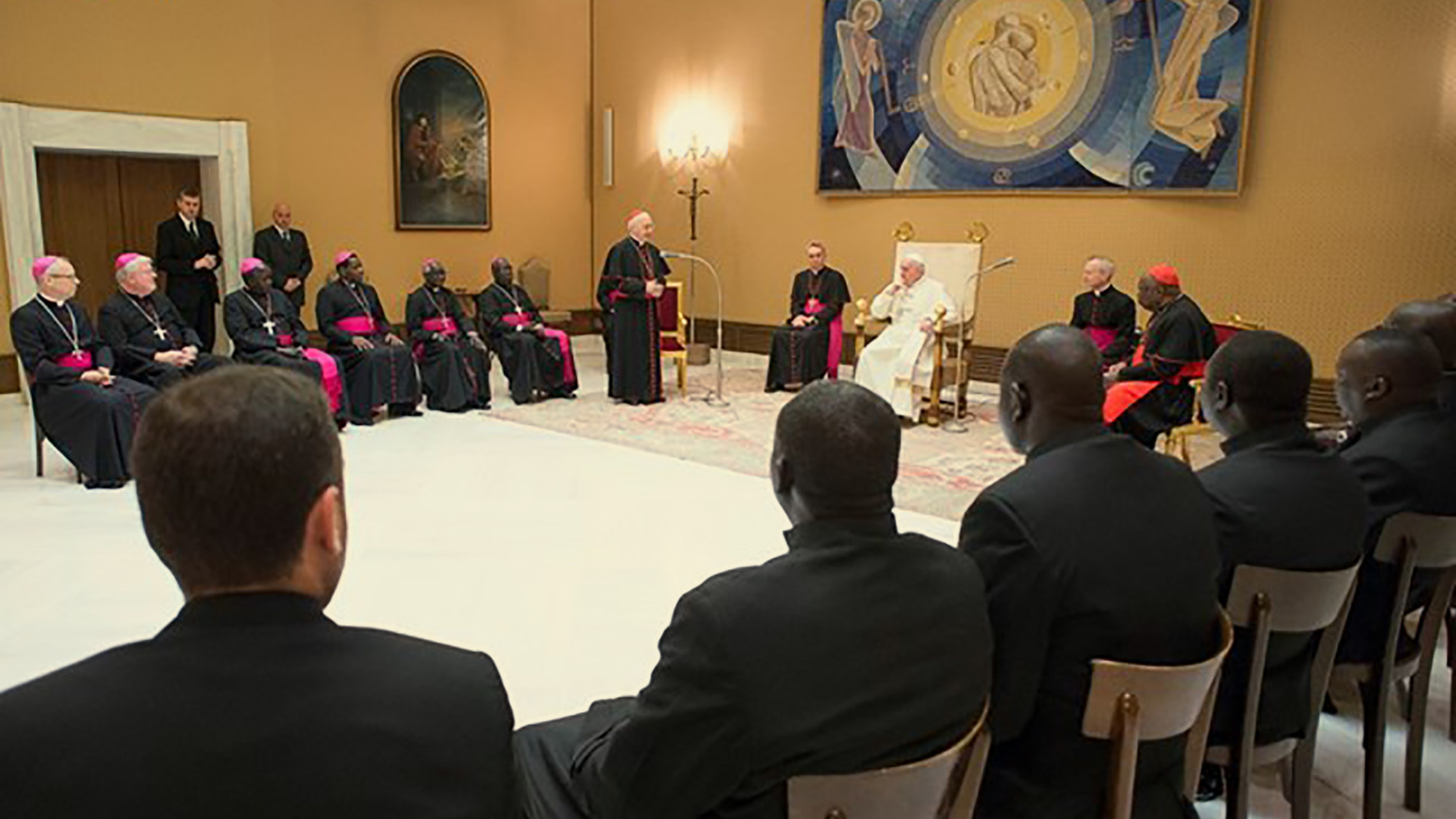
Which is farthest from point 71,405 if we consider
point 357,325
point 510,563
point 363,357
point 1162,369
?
point 1162,369

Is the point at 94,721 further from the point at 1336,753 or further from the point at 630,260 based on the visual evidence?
the point at 630,260

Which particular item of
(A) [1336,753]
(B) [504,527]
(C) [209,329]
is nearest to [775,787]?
(A) [1336,753]

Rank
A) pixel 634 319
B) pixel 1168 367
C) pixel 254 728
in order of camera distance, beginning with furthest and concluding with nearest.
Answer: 1. pixel 634 319
2. pixel 1168 367
3. pixel 254 728

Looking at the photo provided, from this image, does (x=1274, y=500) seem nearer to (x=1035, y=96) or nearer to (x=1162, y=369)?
(x=1162, y=369)

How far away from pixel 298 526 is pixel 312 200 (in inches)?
366

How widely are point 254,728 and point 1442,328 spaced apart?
12.6ft

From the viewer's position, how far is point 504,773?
43.1 inches

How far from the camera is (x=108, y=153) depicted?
8.36 metres

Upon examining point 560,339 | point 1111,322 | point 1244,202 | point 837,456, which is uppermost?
point 1244,202

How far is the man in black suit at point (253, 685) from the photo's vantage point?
0.93 metres

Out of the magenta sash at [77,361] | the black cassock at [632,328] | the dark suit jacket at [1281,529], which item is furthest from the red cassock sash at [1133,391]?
the magenta sash at [77,361]

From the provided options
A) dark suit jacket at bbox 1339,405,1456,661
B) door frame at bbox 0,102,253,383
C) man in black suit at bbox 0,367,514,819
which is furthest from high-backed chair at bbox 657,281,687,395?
man in black suit at bbox 0,367,514,819

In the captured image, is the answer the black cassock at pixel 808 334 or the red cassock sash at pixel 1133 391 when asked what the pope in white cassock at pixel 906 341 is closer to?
the black cassock at pixel 808 334

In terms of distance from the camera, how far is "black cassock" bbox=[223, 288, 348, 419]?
23.4ft
